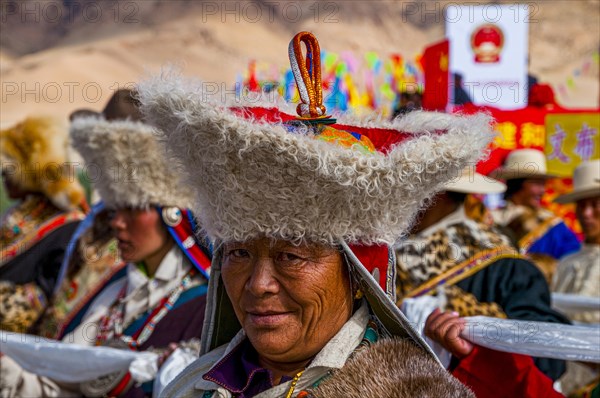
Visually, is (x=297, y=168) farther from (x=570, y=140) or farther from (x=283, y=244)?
(x=570, y=140)

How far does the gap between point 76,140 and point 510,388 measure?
2287 mm

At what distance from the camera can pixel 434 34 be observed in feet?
140

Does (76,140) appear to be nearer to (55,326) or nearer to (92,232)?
(92,232)

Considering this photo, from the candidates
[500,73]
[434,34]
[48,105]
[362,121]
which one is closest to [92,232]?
[362,121]

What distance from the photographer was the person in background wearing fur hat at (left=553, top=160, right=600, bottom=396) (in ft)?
15.6

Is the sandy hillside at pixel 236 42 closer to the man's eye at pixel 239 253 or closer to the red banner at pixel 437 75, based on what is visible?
the red banner at pixel 437 75

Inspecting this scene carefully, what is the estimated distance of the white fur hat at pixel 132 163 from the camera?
3.77m

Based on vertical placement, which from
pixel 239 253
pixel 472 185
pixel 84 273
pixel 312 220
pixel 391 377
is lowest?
pixel 84 273

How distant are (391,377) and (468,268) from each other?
2.03 metres

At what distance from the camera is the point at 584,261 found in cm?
509

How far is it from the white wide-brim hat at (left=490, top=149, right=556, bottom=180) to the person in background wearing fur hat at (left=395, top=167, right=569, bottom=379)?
287 centimetres

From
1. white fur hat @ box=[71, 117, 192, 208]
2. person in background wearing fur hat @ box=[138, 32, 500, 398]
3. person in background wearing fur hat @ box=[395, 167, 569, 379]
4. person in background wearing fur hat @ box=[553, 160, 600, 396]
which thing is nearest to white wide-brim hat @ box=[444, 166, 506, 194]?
person in background wearing fur hat @ box=[395, 167, 569, 379]

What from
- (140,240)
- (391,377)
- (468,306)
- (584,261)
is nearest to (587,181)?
(584,261)

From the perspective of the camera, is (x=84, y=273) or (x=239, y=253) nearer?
(x=239, y=253)
